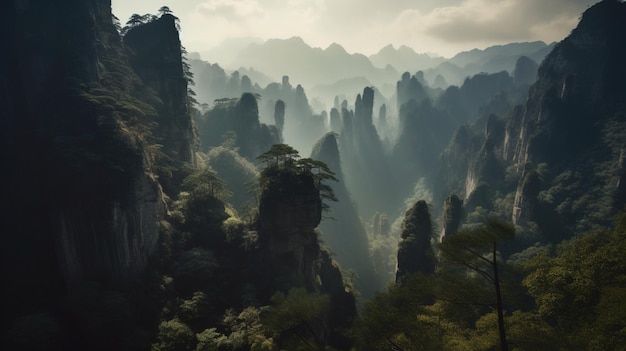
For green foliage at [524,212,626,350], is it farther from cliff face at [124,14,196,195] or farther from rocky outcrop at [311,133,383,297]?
rocky outcrop at [311,133,383,297]

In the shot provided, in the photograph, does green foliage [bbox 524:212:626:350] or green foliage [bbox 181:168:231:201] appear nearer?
green foliage [bbox 524:212:626:350]

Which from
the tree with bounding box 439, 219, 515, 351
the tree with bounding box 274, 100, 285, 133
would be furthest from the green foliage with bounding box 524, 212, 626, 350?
the tree with bounding box 274, 100, 285, 133

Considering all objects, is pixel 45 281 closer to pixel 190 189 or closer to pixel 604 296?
pixel 190 189

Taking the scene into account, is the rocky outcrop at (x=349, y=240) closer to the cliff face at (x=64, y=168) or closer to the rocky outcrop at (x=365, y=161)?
the rocky outcrop at (x=365, y=161)

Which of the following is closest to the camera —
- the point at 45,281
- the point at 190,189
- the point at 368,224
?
the point at 45,281

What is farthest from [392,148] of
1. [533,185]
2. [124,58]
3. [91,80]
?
[91,80]
